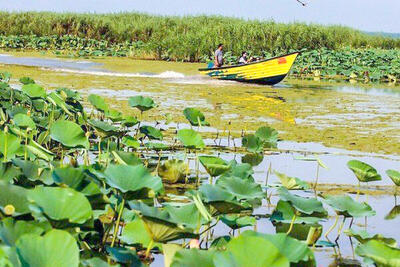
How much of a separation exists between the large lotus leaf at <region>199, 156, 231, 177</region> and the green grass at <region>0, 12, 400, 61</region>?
1608 cm

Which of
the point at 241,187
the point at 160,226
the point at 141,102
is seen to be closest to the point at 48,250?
the point at 160,226

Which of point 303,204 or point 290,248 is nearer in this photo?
point 290,248

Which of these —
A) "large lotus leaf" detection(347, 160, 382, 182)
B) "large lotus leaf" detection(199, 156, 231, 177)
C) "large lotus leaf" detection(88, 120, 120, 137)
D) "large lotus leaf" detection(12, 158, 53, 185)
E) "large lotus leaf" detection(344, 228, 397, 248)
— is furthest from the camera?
"large lotus leaf" detection(88, 120, 120, 137)

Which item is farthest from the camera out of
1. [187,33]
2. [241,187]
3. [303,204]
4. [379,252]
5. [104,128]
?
[187,33]

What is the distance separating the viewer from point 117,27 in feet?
85.7

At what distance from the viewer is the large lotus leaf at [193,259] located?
179cm

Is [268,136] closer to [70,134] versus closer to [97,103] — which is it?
[97,103]

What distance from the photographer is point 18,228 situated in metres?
2.01

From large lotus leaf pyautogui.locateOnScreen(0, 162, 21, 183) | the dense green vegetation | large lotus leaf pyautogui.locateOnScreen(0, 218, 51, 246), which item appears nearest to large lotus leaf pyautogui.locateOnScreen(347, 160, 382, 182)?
the dense green vegetation

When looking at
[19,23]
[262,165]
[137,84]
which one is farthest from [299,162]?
[19,23]

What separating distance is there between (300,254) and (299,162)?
3.51 metres

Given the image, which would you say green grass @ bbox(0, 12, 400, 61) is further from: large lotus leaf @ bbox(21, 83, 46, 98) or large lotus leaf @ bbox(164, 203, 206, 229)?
large lotus leaf @ bbox(164, 203, 206, 229)

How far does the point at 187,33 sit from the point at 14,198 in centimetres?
1835

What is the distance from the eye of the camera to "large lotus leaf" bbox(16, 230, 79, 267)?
5.57 ft
